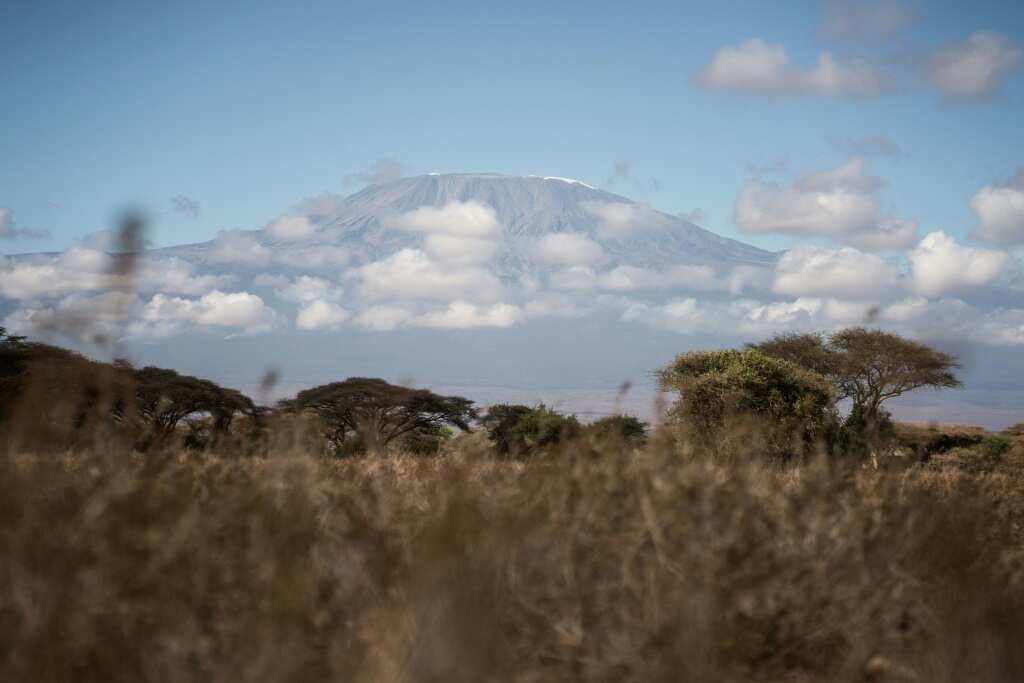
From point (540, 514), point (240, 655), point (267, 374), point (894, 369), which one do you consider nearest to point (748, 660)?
point (540, 514)

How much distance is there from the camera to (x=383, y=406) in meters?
22.3

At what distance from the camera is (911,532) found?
4355mm

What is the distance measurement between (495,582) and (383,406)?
19.2 metres

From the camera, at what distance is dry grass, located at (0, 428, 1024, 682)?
8.59ft

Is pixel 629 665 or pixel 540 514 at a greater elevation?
pixel 540 514

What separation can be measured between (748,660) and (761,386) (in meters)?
19.3

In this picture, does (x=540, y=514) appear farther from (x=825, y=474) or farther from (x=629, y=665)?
(x=825, y=474)

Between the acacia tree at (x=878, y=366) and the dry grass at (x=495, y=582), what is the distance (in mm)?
35599

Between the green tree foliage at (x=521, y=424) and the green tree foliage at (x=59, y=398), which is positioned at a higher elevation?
the green tree foliage at (x=59, y=398)

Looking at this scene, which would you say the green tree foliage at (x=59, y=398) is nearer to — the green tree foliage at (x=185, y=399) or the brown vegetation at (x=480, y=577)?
the brown vegetation at (x=480, y=577)

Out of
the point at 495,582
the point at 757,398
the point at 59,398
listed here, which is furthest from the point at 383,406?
the point at 495,582

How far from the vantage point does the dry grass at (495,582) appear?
103 inches

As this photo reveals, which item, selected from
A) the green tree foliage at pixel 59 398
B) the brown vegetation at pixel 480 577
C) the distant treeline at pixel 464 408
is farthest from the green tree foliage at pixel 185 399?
the brown vegetation at pixel 480 577

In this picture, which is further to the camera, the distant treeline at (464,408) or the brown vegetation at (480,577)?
the distant treeline at (464,408)
